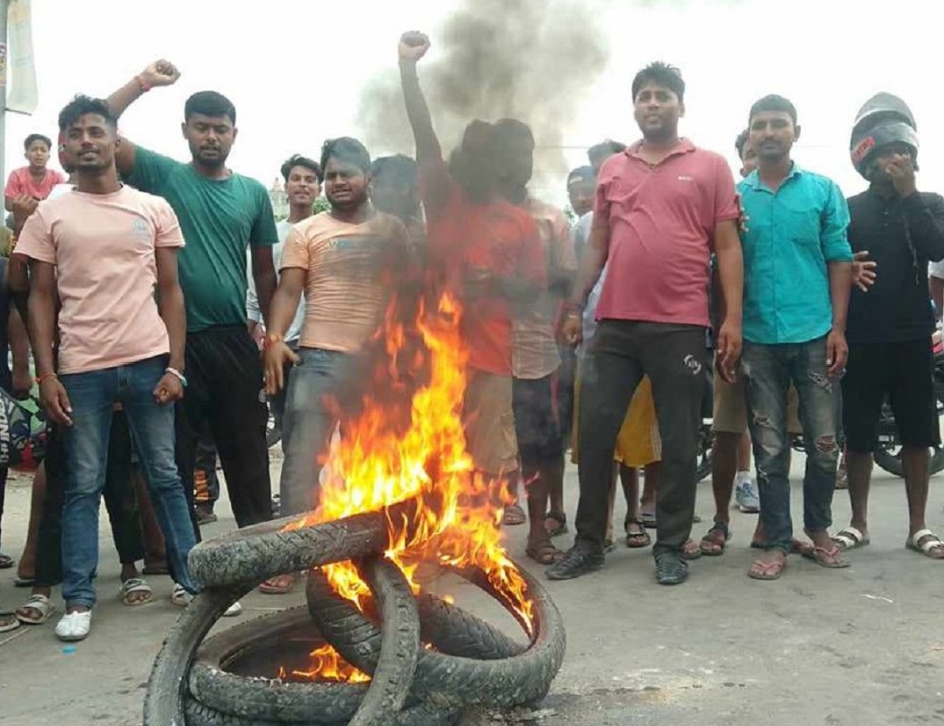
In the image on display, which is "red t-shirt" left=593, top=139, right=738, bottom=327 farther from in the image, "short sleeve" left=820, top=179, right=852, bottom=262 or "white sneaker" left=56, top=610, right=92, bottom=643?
"white sneaker" left=56, top=610, right=92, bottom=643

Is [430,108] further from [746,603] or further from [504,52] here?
[746,603]

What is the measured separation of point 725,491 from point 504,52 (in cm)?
273

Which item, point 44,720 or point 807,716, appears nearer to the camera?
point 807,716

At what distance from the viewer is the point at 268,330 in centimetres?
502

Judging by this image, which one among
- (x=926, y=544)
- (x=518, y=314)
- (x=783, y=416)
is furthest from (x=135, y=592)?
(x=926, y=544)

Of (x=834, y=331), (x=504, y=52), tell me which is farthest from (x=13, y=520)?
(x=834, y=331)

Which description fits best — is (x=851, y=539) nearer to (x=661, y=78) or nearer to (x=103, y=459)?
(x=661, y=78)

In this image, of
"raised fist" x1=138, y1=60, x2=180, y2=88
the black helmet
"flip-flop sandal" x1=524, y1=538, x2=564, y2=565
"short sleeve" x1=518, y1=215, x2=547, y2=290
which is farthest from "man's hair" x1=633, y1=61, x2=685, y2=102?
"flip-flop sandal" x1=524, y1=538, x2=564, y2=565

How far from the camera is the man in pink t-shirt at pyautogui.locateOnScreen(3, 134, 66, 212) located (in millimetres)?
9891

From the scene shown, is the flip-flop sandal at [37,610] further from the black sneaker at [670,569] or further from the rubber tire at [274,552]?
the black sneaker at [670,569]

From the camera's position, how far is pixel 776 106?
16.9 feet

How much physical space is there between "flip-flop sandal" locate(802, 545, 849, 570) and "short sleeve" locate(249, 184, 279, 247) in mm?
3180

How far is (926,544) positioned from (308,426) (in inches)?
126

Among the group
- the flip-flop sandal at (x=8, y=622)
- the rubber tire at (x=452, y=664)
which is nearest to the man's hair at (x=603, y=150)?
the rubber tire at (x=452, y=664)
